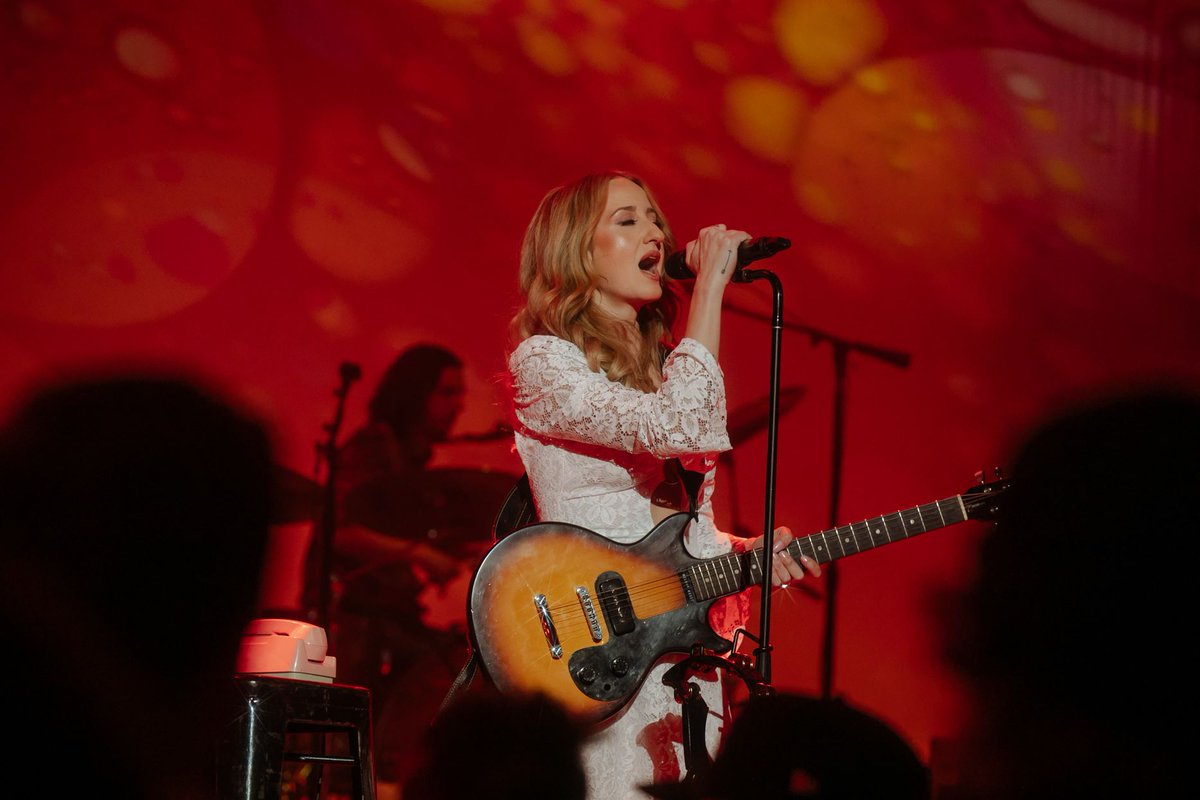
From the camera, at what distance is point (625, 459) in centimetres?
210

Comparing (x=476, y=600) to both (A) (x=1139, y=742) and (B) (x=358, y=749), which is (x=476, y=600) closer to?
(B) (x=358, y=749)

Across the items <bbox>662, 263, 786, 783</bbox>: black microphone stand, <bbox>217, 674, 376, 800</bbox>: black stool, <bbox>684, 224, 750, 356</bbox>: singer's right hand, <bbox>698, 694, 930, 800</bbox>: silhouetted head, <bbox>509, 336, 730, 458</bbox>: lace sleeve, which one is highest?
<bbox>684, 224, 750, 356</bbox>: singer's right hand

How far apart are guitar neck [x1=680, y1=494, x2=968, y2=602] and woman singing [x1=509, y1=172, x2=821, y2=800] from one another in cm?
5

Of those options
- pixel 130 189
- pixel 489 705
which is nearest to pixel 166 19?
pixel 130 189

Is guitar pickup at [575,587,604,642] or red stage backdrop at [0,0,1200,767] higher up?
red stage backdrop at [0,0,1200,767]

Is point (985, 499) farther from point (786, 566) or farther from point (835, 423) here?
point (835, 423)

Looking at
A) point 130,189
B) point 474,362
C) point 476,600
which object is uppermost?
point 130,189

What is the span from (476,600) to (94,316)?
188 centimetres

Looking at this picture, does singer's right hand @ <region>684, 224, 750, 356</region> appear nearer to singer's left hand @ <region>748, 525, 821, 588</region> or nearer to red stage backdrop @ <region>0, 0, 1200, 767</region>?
singer's left hand @ <region>748, 525, 821, 588</region>

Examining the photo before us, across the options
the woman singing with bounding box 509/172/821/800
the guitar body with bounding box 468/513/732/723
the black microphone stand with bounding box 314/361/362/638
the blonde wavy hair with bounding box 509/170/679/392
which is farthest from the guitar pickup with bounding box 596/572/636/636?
the black microphone stand with bounding box 314/361/362/638

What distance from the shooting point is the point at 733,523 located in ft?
11.3

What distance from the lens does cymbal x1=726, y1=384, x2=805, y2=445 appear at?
336 cm

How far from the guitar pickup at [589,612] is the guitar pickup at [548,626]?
6 cm

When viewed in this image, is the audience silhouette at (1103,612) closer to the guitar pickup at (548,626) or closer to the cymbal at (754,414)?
the guitar pickup at (548,626)
